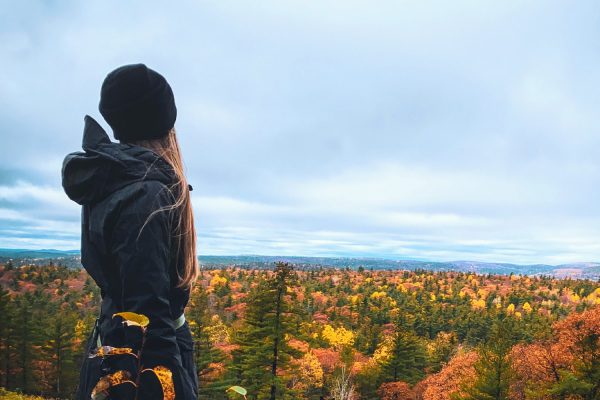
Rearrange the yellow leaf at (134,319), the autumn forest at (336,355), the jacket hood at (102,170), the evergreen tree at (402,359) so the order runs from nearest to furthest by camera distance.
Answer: the yellow leaf at (134,319) → the jacket hood at (102,170) → the autumn forest at (336,355) → the evergreen tree at (402,359)

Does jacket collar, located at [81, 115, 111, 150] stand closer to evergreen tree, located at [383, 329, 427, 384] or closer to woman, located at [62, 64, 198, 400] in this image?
woman, located at [62, 64, 198, 400]

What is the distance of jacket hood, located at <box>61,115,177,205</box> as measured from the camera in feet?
4.85

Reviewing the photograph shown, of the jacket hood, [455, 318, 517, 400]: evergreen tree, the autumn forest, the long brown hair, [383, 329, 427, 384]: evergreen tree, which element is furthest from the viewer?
[383, 329, 427, 384]: evergreen tree

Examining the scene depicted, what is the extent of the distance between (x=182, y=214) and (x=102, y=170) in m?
0.35

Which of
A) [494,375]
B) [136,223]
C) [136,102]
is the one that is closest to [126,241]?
[136,223]

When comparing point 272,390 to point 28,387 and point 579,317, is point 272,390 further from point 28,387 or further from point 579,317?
point 28,387

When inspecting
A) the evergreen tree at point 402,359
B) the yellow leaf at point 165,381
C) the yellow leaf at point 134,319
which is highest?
the yellow leaf at point 134,319

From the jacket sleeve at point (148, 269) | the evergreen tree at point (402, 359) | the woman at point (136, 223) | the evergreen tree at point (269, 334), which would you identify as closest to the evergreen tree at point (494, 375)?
the evergreen tree at point (269, 334)

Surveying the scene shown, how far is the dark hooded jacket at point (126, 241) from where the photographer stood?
1323 millimetres

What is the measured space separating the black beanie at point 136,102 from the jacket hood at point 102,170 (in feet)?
0.70

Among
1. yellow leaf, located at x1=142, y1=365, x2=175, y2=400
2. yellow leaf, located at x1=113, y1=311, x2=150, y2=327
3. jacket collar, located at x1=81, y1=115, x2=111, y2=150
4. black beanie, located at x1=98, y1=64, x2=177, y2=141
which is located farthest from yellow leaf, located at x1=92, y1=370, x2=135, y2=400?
black beanie, located at x1=98, y1=64, x2=177, y2=141

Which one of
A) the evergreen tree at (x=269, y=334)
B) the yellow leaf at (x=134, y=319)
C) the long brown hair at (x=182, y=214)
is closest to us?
the yellow leaf at (x=134, y=319)

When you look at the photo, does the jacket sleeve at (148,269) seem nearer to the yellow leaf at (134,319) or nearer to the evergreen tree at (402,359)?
the yellow leaf at (134,319)

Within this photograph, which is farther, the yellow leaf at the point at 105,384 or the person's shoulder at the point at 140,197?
the person's shoulder at the point at 140,197
